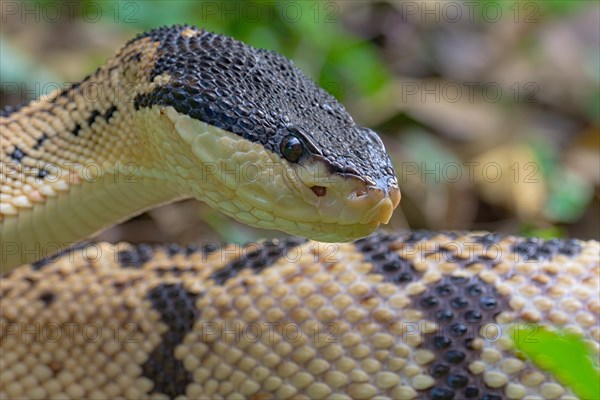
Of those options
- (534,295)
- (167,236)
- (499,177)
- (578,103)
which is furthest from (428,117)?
(534,295)

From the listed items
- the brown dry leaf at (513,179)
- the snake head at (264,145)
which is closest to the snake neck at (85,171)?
the snake head at (264,145)

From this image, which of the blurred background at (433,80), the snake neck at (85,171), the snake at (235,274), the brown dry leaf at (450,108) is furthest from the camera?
the brown dry leaf at (450,108)

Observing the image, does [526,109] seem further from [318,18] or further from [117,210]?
[117,210]

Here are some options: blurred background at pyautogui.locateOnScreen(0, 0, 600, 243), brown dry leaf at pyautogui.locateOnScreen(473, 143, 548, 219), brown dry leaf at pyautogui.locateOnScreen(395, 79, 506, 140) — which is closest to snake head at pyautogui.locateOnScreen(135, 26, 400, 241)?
Answer: blurred background at pyautogui.locateOnScreen(0, 0, 600, 243)

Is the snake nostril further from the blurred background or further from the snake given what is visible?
the blurred background

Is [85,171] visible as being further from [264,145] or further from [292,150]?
[292,150]

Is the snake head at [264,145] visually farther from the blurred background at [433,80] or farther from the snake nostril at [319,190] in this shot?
the blurred background at [433,80]
